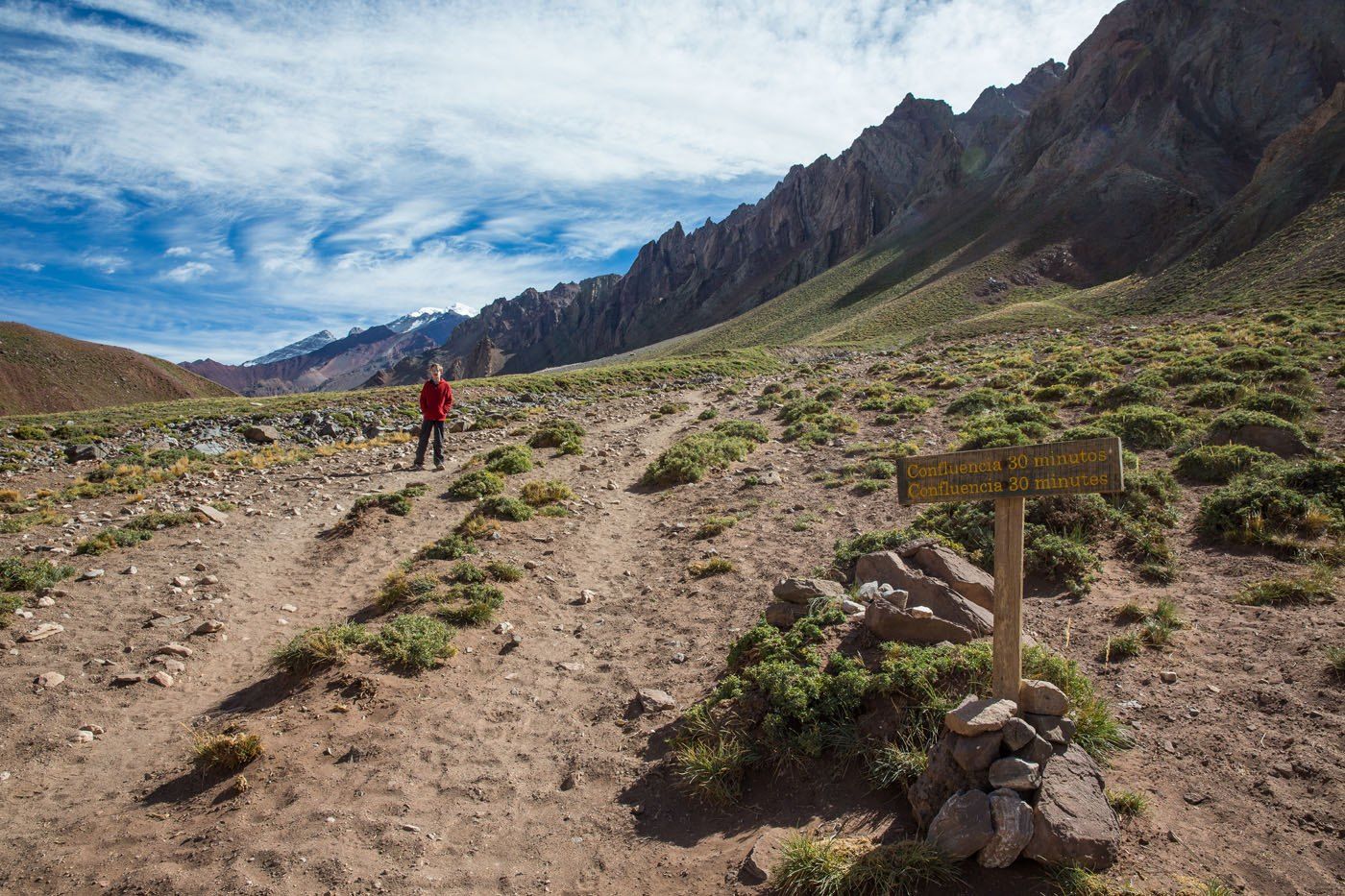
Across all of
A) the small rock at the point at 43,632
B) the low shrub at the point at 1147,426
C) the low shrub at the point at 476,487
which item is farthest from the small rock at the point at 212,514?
the low shrub at the point at 1147,426

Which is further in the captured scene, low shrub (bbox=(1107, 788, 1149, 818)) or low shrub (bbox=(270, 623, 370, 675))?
low shrub (bbox=(270, 623, 370, 675))

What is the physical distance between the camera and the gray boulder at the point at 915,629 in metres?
6.45

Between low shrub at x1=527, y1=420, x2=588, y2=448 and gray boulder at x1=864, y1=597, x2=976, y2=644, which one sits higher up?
low shrub at x1=527, y1=420, x2=588, y2=448

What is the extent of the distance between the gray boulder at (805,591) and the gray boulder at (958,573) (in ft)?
3.59

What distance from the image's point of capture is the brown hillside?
117250 mm

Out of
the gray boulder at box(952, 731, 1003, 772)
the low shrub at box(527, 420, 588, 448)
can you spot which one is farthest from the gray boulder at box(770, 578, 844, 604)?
the low shrub at box(527, 420, 588, 448)

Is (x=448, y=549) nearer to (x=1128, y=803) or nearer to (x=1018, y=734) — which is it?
(x=1018, y=734)

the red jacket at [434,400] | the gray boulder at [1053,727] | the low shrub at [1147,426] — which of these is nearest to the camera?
the gray boulder at [1053,727]

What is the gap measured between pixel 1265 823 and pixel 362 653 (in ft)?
28.1

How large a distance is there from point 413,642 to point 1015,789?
21.3ft

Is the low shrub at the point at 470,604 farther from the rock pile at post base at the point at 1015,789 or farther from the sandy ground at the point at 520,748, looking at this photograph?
the rock pile at post base at the point at 1015,789

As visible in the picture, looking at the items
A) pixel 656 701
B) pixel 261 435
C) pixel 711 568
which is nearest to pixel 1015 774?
pixel 656 701

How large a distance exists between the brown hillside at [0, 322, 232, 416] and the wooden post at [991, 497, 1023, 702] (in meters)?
157

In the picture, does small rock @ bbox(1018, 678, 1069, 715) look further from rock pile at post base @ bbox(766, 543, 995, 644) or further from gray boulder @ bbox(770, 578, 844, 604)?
gray boulder @ bbox(770, 578, 844, 604)
